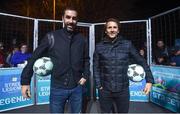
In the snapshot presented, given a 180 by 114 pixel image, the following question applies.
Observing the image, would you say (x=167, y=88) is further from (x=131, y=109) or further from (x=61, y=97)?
(x=61, y=97)

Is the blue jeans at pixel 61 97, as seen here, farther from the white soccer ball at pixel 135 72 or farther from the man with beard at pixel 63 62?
the white soccer ball at pixel 135 72

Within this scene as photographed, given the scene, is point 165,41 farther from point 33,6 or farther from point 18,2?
point 18,2

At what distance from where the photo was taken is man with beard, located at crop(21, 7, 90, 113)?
3.81 metres

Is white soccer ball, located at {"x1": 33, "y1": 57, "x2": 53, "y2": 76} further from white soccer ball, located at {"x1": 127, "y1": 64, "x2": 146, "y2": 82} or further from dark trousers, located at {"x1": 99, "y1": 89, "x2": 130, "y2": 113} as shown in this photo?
white soccer ball, located at {"x1": 127, "y1": 64, "x2": 146, "y2": 82}

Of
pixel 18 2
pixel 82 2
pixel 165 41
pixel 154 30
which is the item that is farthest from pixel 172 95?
pixel 18 2

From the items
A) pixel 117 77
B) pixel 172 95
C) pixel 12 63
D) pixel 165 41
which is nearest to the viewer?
pixel 117 77

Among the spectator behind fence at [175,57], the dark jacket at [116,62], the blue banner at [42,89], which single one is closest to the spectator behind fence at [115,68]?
the dark jacket at [116,62]

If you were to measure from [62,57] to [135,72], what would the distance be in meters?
1.21

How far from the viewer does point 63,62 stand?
12.6 ft

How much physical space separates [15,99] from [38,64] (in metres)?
4.07

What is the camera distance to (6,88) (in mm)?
7535

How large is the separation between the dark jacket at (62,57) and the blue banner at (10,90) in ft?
12.5

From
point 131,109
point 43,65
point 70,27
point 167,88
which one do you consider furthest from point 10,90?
point 70,27

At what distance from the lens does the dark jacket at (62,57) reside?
12.5ft
